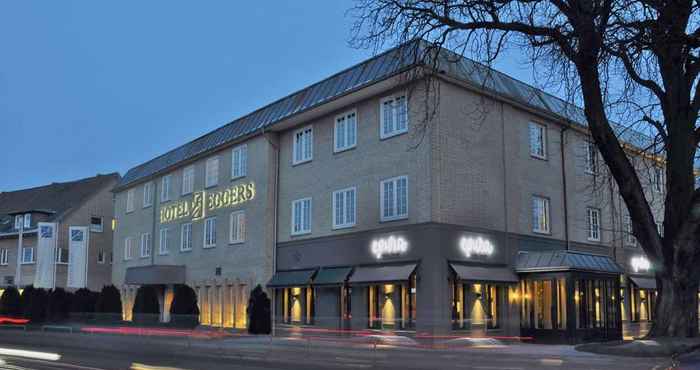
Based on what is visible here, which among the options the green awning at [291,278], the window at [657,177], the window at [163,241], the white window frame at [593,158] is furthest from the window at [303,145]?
the window at [657,177]

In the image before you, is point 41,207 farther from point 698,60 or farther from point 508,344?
point 698,60

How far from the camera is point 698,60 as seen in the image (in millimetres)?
16203

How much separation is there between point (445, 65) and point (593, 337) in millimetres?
11442

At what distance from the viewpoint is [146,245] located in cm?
4478

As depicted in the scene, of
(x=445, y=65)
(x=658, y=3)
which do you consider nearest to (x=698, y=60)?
(x=658, y=3)

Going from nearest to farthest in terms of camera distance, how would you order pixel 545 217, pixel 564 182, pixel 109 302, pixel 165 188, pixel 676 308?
pixel 676 308 < pixel 545 217 < pixel 564 182 < pixel 109 302 < pixel 165 188

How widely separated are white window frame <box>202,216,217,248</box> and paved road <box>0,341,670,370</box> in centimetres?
1252

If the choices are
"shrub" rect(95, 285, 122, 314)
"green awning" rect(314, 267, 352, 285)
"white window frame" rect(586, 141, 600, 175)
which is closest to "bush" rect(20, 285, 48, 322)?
"shrub" rect(95, 285, 122, 314)

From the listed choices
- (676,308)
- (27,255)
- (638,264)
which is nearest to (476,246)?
(676,308)

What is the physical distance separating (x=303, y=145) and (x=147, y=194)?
17.8 meters

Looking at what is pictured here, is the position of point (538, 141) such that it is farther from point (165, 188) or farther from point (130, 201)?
point (130, 201)

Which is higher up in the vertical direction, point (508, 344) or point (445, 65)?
point (445, 65)

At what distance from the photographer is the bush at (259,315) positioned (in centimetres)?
3073

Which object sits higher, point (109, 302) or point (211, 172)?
point (211, 172)
